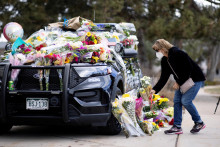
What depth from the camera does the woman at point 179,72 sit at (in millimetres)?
6344

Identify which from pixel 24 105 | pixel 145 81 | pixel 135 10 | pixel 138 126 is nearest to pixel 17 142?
pixel 24 105

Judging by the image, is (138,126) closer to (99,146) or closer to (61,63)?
(99,146)

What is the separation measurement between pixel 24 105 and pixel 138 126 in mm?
1825

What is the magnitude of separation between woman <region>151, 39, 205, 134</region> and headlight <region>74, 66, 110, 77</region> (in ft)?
3.36

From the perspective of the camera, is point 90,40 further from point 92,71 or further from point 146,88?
point 146,88

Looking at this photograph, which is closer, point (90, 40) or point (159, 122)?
point (90, 40)

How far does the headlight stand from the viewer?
573 cm

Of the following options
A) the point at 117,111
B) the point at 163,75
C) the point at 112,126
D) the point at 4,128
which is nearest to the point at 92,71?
the point at 117,111

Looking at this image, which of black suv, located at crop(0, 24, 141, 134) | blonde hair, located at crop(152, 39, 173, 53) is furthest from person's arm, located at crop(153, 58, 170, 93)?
black suv, located at crop(0, 24, 141, 134)

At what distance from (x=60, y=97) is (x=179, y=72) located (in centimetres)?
202

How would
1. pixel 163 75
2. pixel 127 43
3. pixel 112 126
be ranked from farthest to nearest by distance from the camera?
pixel 127 43 → pixel 163 75 → pixel 112 126

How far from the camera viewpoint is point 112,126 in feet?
20.5

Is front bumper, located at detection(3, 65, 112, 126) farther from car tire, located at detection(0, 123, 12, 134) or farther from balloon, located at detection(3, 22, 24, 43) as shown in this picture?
balloon, located at detection(3, 22, 24, 43)

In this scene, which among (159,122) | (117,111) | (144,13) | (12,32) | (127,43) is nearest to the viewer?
(117,111)
